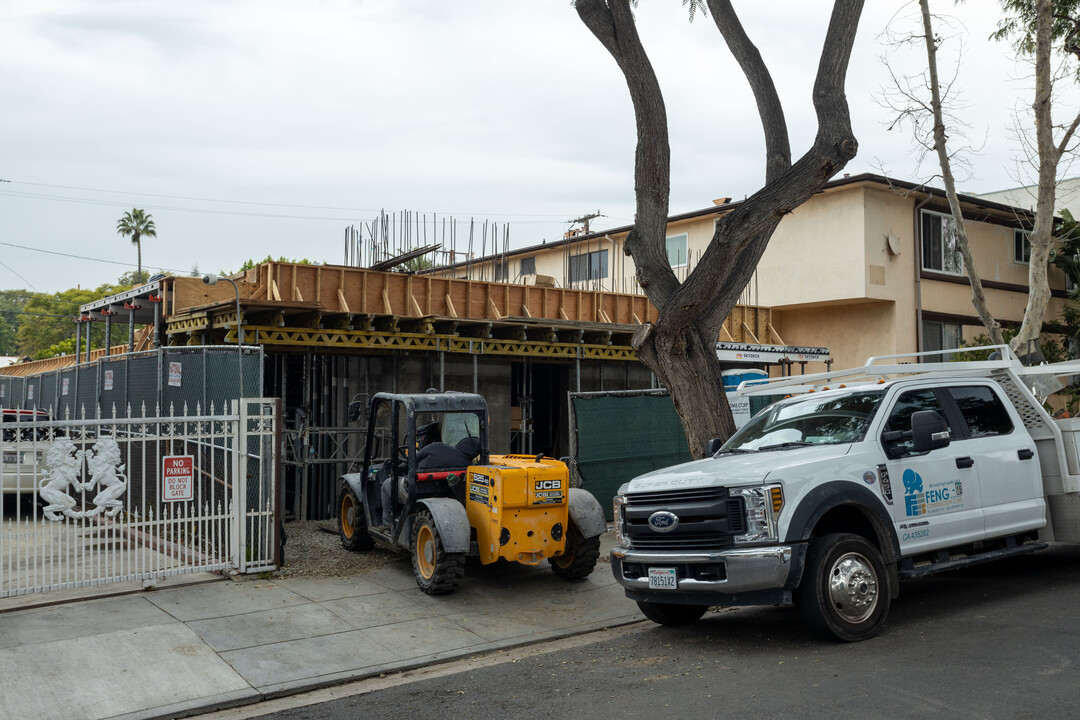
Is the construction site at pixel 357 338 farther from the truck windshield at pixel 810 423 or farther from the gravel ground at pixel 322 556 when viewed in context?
the truck windshield at pixel 810 423

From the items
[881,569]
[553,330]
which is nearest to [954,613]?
[881,569]

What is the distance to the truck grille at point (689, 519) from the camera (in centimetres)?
682

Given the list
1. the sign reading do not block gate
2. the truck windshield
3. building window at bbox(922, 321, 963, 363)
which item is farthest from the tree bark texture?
building window at bbox(922, 321, 963, 363)

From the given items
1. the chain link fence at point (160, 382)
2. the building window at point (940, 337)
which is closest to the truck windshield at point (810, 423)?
the chain link fence at point (160, 382)

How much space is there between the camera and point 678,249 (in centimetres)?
2497

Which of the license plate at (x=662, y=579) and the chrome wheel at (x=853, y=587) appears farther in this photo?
the license plate at (x=662, y=579)

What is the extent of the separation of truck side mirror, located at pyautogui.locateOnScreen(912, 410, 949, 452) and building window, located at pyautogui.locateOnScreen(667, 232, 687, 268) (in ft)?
57.3

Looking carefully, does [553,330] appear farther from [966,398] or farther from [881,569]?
[881,569]

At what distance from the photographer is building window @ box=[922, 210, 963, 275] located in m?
22.2

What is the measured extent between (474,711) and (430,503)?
3373 millimetres

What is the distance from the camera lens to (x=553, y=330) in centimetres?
1678

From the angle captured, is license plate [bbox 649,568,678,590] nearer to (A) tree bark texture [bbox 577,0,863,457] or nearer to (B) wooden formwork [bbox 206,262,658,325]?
(A) tree bark texture [bbox 577,0,863,457]

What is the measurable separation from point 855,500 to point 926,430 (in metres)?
0.96

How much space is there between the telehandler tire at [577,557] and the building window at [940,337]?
15240 millimetres
